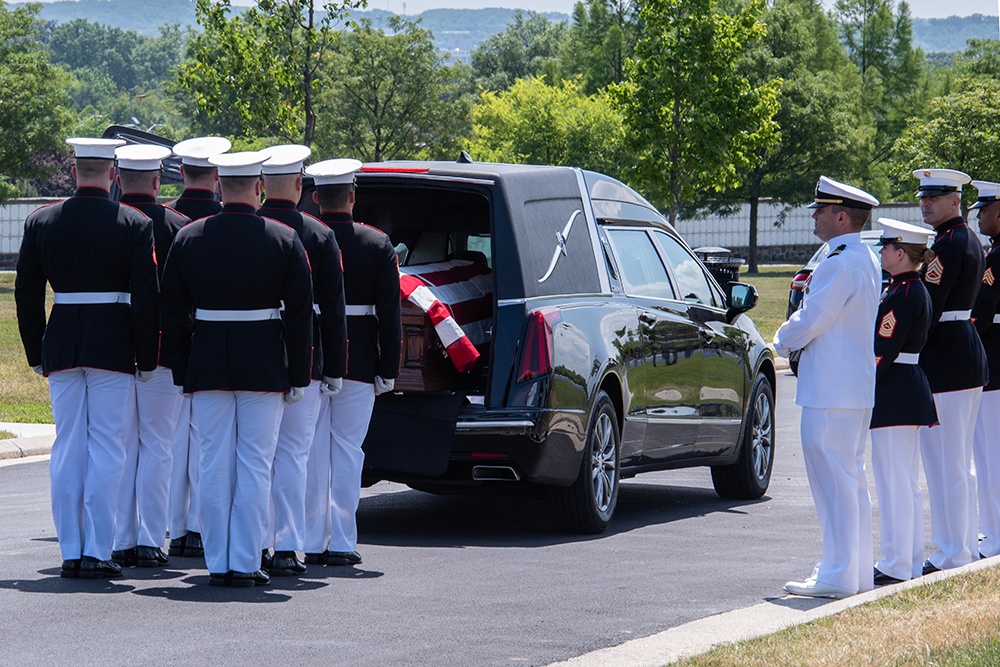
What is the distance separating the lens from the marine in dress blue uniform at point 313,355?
8094mm

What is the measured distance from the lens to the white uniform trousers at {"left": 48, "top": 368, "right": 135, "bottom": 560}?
7871 millimetres

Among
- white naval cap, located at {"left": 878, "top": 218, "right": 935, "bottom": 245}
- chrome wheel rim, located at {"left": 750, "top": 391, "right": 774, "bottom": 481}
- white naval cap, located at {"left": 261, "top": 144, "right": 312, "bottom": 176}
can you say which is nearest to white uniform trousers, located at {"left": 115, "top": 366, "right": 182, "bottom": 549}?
white naval cap, located at {"left": 261, "top": 144, "right": 312, "bottom": 176}

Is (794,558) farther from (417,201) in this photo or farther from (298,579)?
(417,201)

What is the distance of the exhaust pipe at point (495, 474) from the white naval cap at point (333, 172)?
176 centimetres

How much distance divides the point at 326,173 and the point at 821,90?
56695mm

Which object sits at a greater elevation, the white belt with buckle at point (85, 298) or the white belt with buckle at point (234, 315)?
the white belt with buckle at point (85, 298)

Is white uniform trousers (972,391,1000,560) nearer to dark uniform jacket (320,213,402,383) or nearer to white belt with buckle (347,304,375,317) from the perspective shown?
dark uniform jacket (320,213,402,383)

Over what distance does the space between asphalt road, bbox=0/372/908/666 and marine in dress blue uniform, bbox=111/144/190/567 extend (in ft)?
0.80

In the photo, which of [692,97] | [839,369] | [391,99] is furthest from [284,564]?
[391,99]

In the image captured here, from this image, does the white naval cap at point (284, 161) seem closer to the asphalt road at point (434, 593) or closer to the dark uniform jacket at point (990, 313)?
the asphalt road at point (434, 593)

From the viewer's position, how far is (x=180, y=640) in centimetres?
647

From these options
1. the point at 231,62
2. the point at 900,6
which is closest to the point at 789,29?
the point at 900,6

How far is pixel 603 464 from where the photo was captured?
9.53 m

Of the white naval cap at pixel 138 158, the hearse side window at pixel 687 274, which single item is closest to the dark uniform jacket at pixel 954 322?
the hearse side window at pixel 687 274
